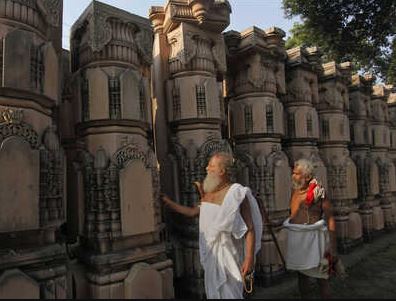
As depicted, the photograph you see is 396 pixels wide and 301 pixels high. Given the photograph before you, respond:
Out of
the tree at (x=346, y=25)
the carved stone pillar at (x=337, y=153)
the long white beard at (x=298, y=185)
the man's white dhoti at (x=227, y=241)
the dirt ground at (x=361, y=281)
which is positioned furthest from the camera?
the tree at (x=346, y=25)

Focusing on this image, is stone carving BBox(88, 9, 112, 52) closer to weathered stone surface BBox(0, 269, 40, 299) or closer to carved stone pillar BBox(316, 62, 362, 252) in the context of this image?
weathered stone surface BBox(0, 269, 40, 299)

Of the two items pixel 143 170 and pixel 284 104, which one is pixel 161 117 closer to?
pixel 143 170

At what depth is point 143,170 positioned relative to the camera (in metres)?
3.83

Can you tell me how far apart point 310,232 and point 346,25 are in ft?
38.0

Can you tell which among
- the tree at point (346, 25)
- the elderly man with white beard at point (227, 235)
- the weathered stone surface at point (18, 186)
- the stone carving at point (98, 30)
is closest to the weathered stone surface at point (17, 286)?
the weathered stone surface at point (18, 186)

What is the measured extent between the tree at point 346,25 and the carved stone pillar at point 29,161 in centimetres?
1179

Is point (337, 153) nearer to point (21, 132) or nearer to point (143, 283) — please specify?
point (143, 283)

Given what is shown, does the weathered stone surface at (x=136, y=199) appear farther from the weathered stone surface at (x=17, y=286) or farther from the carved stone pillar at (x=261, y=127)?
the carved stone pillar at (x=261, y=127)

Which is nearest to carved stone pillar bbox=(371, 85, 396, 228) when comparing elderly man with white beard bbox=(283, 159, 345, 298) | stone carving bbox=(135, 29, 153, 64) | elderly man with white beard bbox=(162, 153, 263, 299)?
elderly man with white beard bbox=(283, 159, 345, 298)

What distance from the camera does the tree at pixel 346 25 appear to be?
1306 cm

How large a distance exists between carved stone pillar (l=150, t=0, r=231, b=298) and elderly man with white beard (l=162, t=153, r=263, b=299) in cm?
163

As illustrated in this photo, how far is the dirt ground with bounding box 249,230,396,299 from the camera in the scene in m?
4.87

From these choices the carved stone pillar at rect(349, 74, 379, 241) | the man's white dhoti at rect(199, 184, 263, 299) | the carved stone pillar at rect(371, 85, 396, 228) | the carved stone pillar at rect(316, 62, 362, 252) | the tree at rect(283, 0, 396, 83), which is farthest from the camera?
the tree at rect(283, 0, 396, 83)

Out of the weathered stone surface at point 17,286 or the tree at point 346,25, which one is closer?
the weathered stone surface at point 17,286
